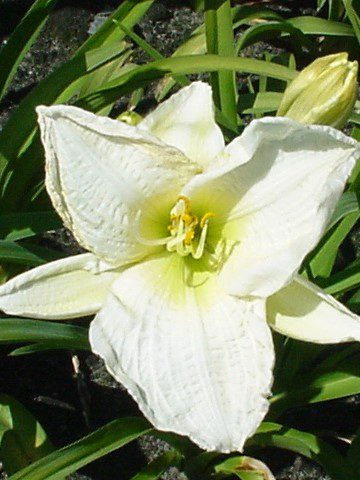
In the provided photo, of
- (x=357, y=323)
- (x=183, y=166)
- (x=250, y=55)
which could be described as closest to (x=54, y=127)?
(x=183, y=166)

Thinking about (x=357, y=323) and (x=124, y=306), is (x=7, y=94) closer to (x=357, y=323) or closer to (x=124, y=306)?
(x=124, y=306)

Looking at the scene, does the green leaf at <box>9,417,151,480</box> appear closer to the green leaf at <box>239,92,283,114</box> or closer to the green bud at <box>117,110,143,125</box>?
the green bud at <box>117,110,143,125</box>

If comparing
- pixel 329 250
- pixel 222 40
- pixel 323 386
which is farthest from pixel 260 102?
pixel 323 386

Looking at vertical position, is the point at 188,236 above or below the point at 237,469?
above

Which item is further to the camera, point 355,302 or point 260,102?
point 260,102

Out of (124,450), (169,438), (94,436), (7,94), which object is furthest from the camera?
(7,94)

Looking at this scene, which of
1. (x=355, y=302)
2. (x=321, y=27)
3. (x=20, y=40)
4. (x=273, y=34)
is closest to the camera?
(x=355, y=302)

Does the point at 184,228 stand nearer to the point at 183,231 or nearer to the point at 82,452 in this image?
the point at 183,231

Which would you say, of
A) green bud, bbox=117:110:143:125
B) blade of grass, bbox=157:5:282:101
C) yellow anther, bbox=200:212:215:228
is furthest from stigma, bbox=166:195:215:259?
blade of grass, bbox=157:5:282:101
